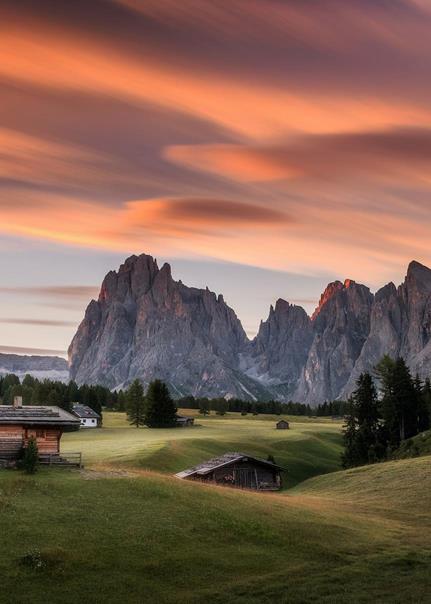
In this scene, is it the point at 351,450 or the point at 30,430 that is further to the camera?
the point at 351,450

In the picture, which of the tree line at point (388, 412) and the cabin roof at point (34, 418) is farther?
the tree line at point (388, 412)

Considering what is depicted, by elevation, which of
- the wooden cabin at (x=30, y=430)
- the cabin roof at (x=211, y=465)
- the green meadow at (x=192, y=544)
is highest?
the wooden cabin at (x=30, y=430)

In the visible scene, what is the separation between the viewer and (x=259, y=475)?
83.1 metres

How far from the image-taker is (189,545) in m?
34.1

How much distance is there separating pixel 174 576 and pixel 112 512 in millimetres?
8372

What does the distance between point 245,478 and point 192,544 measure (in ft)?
157

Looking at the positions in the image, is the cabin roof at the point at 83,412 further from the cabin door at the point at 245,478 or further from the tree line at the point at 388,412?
the cabin door at the point at 245,478

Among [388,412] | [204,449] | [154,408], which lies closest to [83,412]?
[154,408]

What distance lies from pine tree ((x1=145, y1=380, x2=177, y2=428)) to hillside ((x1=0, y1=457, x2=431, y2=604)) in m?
103

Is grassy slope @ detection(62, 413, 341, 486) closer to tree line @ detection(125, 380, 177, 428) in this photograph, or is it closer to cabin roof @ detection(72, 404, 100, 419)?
tree line @ detection(125, 380, 177, 428)

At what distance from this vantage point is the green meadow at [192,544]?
2752 cm

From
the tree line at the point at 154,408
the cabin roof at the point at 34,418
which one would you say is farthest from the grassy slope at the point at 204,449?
the tree line at the point at 154,408

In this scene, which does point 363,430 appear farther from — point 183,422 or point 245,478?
point 183,422

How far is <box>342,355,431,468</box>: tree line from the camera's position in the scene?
10512cm
